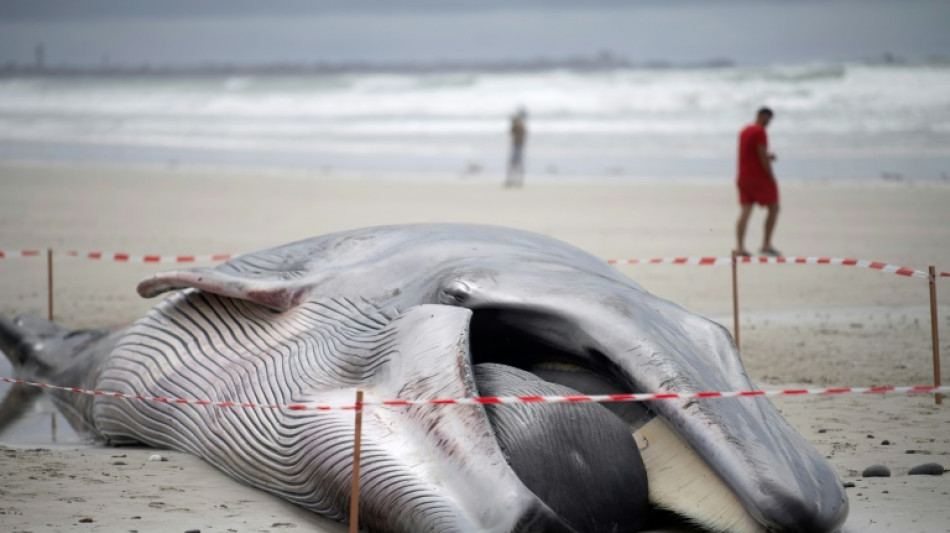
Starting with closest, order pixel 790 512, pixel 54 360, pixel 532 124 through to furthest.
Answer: pixel 790 512 → pixel 54 360 → pixel 532 124

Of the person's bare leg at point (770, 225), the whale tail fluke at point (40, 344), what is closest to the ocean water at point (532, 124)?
the person's bare leg at point (770, 225)

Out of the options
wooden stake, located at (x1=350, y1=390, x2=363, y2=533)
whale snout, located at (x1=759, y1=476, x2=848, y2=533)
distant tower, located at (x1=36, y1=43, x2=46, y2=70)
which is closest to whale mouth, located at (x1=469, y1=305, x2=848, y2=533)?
whale snout, located at (x1=759, y1=476, x2=848, y2=533)

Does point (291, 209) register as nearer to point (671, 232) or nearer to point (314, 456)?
point (671, 232)

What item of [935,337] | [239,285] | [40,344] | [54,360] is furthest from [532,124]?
[239,285]

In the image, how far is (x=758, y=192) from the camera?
16.8 metres

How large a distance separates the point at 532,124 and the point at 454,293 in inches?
1680

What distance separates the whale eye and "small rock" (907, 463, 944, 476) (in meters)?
2.48

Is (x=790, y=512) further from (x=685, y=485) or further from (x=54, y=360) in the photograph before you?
(x=54, y=360)

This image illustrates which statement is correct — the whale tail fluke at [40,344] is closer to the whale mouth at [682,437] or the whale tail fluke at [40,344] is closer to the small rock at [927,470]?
the whale mouth at [682,437]

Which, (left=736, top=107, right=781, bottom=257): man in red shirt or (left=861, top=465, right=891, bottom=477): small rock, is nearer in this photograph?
(left=861, top=465, right=891, bottom=477): small rock

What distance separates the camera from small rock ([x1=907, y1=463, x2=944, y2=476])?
6.80 metres

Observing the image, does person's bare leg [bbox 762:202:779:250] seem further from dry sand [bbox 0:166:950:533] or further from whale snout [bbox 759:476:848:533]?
whale snout [bbox 759:476:848:533]

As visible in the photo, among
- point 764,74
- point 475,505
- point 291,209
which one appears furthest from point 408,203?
point 764,74

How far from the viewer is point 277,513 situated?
19.5 feet
